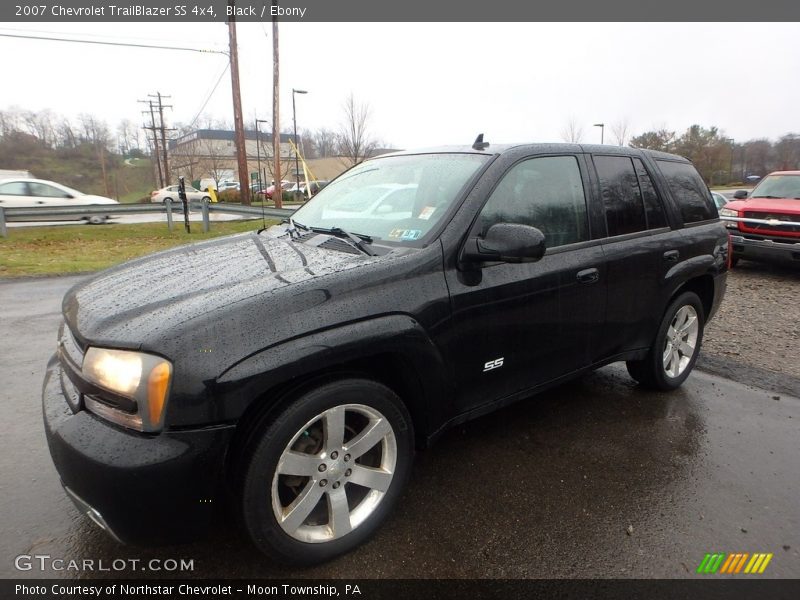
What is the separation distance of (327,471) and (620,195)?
267 centimetres

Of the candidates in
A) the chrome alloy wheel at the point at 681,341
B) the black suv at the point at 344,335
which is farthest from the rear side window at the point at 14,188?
the chrome alloy wheel at the point at 681,341

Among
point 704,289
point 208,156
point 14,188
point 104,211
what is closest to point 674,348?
point 704,289

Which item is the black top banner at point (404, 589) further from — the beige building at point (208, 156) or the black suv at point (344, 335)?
the beige building at point (208, 156)

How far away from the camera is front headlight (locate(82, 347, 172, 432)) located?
5.74 feet

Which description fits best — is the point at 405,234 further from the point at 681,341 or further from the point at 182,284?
the point at 681,341

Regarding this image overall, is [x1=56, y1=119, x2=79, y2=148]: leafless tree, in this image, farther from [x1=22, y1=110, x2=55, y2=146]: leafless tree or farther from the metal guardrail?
the metal guardrail

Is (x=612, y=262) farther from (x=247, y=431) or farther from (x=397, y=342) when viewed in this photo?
(x=247, y=431)

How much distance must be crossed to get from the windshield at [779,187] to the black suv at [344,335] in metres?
7.93

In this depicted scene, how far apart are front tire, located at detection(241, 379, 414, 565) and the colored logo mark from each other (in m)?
1.40

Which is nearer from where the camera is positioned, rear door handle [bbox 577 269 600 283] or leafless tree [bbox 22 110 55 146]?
rear door handle [bbox 577 269 600 283]

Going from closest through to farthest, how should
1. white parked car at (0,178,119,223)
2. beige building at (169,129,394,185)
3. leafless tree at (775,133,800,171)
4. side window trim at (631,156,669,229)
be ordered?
1. side window trim at (631,156,669,229)
2. white parked car at (0,178,119,223)
3. beige building at (169,129,394,185)
4. leafless tree at (775,133,800,171)

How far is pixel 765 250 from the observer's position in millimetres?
8633

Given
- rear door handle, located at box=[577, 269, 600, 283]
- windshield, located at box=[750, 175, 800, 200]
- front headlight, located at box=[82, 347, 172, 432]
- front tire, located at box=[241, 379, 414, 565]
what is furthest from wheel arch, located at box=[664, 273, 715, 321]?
windshield, located at box=[750, 175, 800, 200]

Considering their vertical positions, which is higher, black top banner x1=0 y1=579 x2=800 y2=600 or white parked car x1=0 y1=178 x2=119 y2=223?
white parked car x1=0 y1=178 x2=119 y2=223
